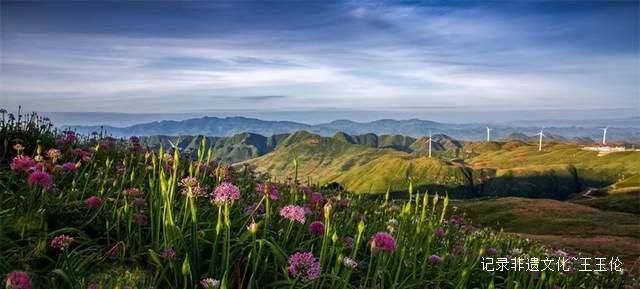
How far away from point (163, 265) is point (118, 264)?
43 cm

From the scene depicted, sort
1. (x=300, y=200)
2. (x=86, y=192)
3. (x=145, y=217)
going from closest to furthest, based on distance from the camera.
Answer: (x=145, y=217) → (x=86, y=192) → (x=300, y=200)

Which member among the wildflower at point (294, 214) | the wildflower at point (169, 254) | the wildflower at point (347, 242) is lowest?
the wildflower at point (347, 242)

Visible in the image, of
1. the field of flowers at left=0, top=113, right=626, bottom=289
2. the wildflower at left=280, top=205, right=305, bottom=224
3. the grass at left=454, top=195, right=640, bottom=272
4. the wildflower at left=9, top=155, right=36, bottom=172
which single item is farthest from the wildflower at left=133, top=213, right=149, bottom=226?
the grass at left=454, top=195, right=640, bottom=272

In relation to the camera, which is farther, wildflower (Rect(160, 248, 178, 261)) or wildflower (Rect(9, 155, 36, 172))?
wildflower (Rect(9, 155, 36, 172))

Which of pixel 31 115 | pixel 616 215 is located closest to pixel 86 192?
pixel 31 115

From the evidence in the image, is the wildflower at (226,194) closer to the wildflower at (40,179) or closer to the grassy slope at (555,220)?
the wildflower at (40,179)

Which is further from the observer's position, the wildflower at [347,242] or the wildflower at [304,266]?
the wildflower at [347,242]

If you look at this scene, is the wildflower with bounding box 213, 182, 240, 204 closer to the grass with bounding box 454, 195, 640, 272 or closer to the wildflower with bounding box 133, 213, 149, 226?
the wildflower with bounding box 133, 213, 149, 226

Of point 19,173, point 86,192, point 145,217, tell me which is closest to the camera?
point 145,217

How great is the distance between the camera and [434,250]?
7809mm

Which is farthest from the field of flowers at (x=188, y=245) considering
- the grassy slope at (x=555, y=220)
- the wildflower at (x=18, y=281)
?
the grassy slope at (x=555, y=220)

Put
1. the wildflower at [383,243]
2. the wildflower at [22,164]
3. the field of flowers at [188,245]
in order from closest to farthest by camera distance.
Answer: the field of flowers at [188,245], the wildflower at [383,243], the wildflower at [22,164]

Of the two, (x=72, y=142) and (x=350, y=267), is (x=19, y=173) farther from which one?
(x=350, y=267)

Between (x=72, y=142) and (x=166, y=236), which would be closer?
(x=166, y=236)
